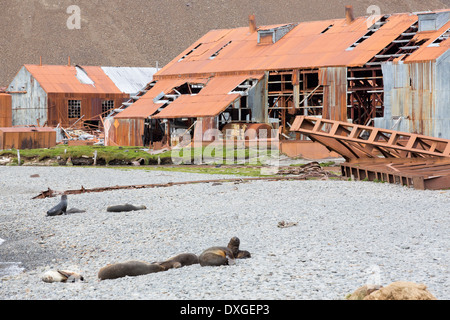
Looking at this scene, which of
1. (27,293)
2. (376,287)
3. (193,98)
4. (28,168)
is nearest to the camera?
(376,287)

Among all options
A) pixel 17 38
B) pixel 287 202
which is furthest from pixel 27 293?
pixel 17 38

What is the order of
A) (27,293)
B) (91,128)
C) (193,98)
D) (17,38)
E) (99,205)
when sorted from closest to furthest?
(27,293) → (99,205) → (193,98) → (91,128) → (17,38)

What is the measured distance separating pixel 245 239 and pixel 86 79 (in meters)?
53.1

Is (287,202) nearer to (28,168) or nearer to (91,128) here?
(28,168)

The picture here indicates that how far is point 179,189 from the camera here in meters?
22.7

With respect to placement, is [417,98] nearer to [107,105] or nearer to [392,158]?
[392,158]

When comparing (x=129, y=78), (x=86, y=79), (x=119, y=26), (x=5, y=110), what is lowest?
(x=5, y=110)

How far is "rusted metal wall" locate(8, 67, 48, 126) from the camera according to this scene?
→ 2422 inches

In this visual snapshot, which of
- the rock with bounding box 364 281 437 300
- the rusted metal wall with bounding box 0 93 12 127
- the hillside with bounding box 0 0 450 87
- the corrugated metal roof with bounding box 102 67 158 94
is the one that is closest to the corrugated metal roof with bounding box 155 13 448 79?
the corrugated metal roof with bounding box 102 67 158 94

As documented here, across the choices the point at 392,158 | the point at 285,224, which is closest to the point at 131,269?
the point at 285,224

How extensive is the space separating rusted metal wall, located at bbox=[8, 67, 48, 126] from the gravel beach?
130 ft

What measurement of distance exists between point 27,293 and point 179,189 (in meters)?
12.9

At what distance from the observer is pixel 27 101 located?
63.0 m

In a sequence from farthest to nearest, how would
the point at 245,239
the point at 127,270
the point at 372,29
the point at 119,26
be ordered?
the point at 119,26
the point at 372,29
the point at 245,239
the point at 127,270
